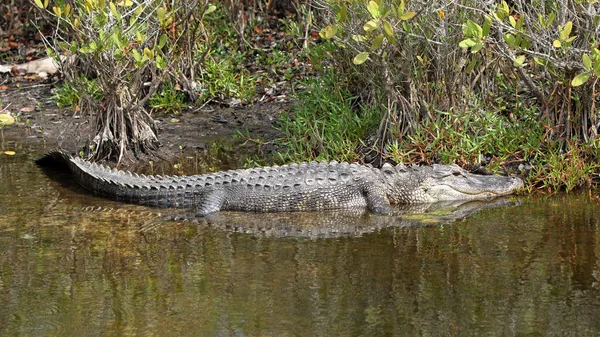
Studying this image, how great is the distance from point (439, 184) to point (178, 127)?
3376 mm

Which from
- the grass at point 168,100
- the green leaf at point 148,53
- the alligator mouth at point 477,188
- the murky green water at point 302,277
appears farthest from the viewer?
the grass at point 168,100

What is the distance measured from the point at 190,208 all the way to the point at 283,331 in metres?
3.06

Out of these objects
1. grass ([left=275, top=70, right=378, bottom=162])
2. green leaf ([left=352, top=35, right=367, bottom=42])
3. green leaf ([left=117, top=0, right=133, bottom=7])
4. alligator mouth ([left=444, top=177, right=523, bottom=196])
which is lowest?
alligator mouth ([left=444, top=177, right=523, bottom=196])

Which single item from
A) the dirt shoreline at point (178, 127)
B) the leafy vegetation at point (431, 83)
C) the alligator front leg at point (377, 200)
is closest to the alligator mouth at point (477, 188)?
the leafy vegetation at point (431, 83)

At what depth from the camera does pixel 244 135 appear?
9195 mm

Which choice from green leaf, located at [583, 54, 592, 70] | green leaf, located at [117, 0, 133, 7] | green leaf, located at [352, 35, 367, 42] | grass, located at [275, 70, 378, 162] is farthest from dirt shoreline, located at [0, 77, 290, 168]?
green leaf, located at [583, 54, 592, 70]

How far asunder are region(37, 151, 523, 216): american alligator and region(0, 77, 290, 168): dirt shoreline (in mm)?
1286

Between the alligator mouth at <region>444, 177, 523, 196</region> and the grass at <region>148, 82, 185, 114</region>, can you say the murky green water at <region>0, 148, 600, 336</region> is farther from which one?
the grass at <region>148, 82, 185, 114</region>

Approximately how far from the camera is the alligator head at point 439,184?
23.8 feet

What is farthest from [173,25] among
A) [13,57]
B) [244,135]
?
[13,57]

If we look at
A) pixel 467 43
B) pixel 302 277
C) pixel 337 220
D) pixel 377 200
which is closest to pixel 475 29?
pixel 467 43

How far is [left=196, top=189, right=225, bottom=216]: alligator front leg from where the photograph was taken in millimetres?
7066

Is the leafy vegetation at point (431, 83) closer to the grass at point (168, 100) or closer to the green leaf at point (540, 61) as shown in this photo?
the green leaf at point (540, 61)

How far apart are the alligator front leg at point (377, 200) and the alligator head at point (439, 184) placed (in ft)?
0.41
